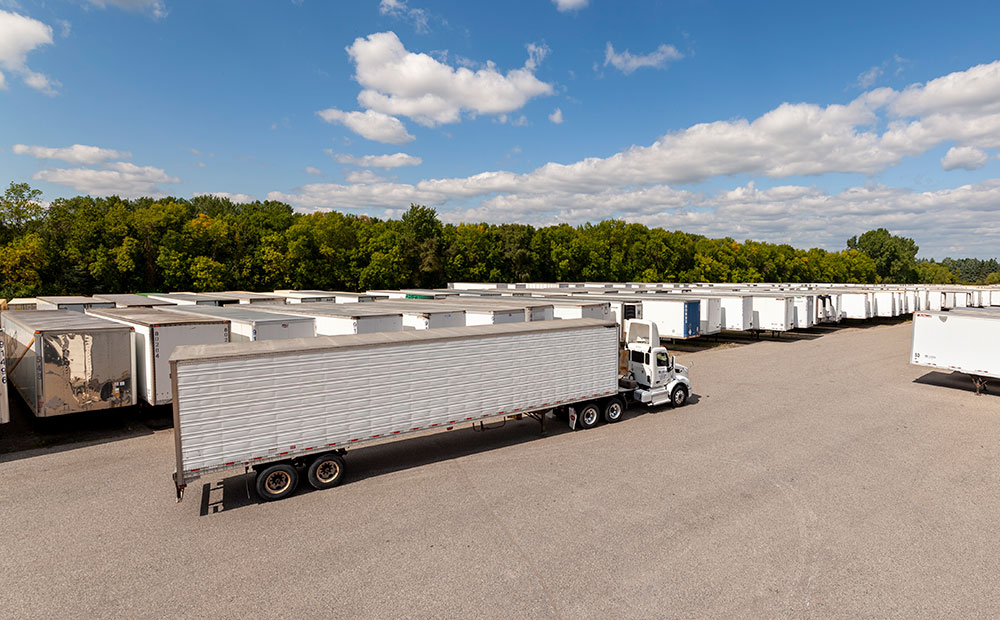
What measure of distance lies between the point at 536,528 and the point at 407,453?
207 inches

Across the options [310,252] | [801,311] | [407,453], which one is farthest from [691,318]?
[310,252]

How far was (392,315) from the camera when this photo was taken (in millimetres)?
21141

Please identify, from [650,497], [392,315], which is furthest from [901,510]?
[392,315]

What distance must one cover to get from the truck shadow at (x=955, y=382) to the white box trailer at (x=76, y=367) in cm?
3233

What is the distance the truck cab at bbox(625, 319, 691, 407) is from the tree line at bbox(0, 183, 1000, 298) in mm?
56099

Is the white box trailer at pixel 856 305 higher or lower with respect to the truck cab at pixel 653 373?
higher

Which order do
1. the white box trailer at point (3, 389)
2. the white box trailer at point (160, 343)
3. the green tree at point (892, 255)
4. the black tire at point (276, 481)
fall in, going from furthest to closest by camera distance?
the green tree at point (892, 255) < the white box trailer at point (160, 343) < the white box trailer at point (3, 389) < the black tire at point (276, 481)

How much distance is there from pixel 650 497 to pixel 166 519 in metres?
10.1

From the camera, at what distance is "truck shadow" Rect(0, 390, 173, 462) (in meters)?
14.2

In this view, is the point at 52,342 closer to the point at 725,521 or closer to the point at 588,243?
the point at 725,521

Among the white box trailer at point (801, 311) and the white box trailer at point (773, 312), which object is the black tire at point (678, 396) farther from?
the white box trailer at point (801, 311)

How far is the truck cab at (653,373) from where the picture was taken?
17703 mm

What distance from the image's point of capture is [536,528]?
9.34 metres

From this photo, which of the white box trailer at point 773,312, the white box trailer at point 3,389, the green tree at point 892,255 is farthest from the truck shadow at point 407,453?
the green tree at point 892,255
